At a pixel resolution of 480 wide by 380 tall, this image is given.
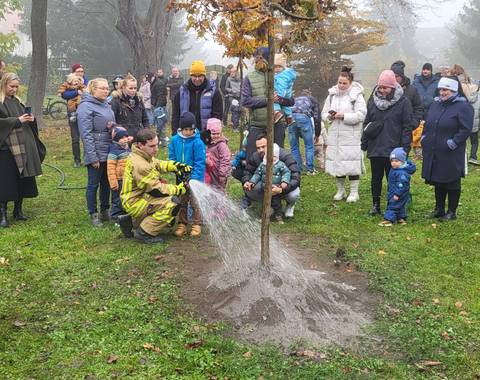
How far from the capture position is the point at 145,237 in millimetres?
6938

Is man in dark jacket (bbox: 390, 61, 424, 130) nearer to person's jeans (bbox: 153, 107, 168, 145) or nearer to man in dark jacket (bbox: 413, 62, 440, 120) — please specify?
man in dark jacket (bbox: 413, 62, 440, 120)

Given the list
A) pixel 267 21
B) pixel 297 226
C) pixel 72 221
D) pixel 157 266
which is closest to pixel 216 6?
pixel 267 21

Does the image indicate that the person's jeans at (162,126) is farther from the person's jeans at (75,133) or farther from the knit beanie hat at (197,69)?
the knit beanie hat at (197,69)

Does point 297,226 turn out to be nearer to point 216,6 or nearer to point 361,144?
point 361,144

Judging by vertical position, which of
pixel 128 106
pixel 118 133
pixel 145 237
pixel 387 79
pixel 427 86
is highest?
pixel 427 86

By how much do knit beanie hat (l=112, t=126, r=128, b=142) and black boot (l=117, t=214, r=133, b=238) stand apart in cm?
111

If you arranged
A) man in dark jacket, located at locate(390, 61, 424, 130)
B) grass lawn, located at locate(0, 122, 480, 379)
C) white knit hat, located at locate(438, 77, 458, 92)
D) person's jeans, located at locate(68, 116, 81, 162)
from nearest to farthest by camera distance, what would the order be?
grass lawn, located at locate(0, 122, 480, 379) → white knit hat, located at locate(438, 77, 458, 92) → man in dark jacket, located at locate(390, 61, 424, 130) → person's jeans, located at locate(68, 116, 81, 162)

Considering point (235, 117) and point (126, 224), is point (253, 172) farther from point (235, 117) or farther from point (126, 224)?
point (235, 117)

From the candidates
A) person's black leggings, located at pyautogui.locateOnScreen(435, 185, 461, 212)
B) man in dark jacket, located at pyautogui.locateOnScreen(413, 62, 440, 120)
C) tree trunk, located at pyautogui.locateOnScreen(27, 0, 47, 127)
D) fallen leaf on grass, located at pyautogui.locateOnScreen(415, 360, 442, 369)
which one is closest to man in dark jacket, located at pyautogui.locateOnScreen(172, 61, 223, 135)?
person's black leggings, located at pyautogui.locateOnScreen(435, 185, 461, 212)

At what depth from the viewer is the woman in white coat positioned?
26.9 feet

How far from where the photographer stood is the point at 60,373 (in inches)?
159

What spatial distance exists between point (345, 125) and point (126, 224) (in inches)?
147

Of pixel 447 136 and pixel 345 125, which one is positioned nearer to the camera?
pixel 447 136

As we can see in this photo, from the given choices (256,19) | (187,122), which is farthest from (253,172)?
(256,19)
